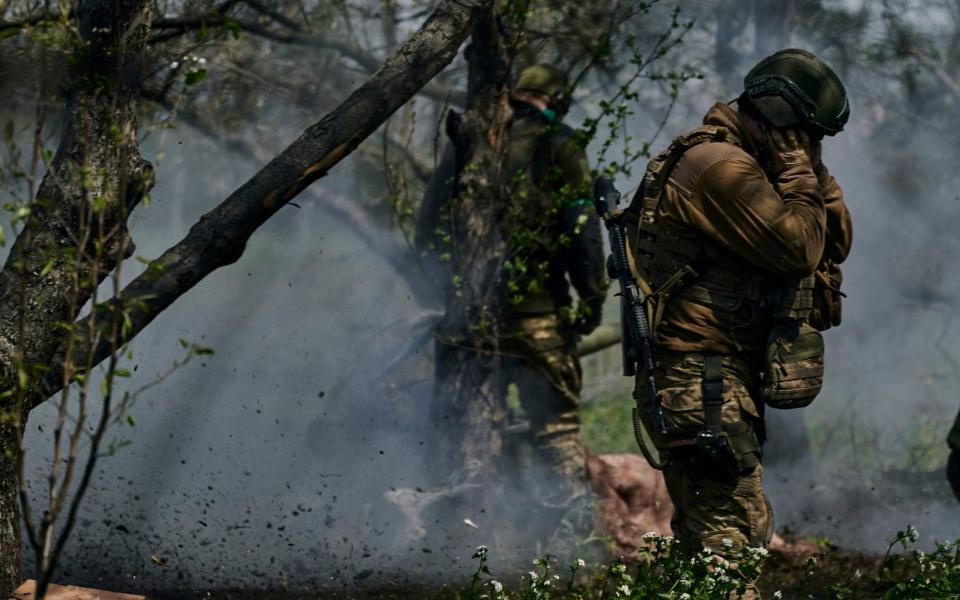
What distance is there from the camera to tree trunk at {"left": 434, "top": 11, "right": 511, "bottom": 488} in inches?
240

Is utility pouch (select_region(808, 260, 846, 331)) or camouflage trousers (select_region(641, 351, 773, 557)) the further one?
utility pouch (select_region(808, 260, 846, 331))

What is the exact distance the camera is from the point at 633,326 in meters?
4.17

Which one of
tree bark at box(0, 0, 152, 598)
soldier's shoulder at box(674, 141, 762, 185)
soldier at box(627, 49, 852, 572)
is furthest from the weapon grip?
tree bark at box(0, 0, 152, 598)

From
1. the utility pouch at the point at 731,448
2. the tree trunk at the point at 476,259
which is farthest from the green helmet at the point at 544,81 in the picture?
the utility pouch at the point at 731,448

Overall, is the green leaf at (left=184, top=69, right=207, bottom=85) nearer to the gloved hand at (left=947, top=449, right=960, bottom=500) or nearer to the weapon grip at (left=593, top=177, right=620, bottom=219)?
the weapon grip at (left=593, top=177, right=620, bottom=219)

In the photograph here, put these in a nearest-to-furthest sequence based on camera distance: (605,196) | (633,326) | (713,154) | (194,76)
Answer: (194,76), (713,154), (633,326), (605,196)

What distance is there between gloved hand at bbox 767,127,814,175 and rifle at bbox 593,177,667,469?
604 millimetres

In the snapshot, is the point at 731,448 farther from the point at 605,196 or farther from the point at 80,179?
the point at 80,179

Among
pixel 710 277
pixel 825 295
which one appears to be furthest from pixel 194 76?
pixel 825 295

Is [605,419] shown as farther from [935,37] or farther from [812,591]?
[812,591]

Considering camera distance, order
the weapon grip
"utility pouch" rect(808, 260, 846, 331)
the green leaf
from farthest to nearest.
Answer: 1. the weapon grip
2. "utility pouch" rect(808, 260, 846, 331)
3. the green leaf

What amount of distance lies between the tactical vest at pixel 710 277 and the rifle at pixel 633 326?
2.4 inches

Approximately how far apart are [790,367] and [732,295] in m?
0.32

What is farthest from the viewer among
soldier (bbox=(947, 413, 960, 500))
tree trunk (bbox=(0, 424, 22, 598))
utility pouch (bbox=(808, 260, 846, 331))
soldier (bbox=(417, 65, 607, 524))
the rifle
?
soldier (bbox=(417, 65, 607, 524))
